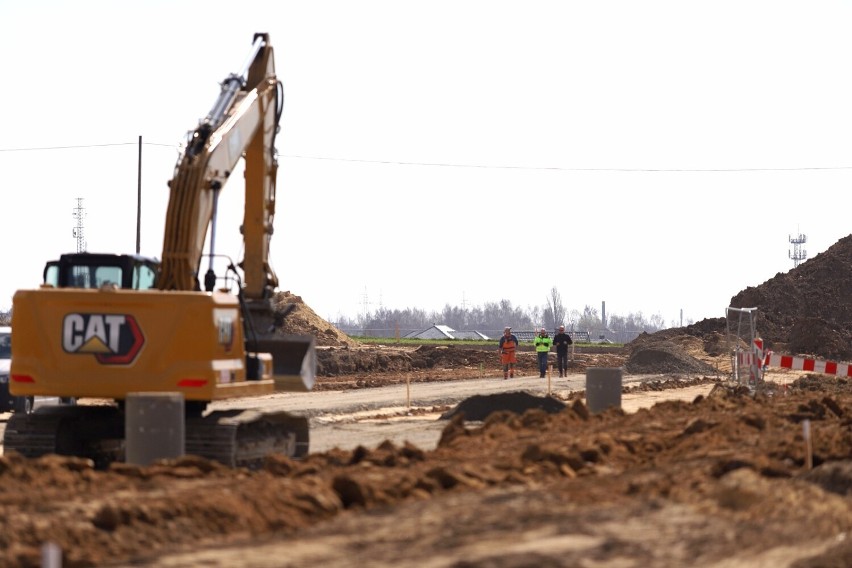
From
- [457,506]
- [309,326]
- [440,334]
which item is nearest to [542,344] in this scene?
[457,506]

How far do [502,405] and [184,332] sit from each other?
11.6m

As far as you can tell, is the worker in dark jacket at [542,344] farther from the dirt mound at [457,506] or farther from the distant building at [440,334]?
the distant building at [440,334]

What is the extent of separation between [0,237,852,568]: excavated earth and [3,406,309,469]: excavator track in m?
1.13

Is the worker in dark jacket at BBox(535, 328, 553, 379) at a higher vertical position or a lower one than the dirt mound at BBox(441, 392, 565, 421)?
higher

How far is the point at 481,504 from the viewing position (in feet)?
34.1

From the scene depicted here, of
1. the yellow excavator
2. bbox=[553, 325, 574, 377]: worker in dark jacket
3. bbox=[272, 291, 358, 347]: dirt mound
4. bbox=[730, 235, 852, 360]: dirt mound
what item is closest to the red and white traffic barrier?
bbox=[553, 325, 574, 377]: worker in dark jacket

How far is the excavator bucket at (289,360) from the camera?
54.6 feet

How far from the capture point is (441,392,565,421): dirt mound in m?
25.0

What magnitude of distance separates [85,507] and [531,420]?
10.3 m

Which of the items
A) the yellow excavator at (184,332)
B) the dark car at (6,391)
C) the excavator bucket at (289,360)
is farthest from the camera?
the dark car at (6,391)

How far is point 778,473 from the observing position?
508 inches

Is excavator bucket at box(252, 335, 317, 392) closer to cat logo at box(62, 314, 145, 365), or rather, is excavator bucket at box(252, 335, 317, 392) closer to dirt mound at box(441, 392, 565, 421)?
cat logo at box(62, 314, 145, 365)

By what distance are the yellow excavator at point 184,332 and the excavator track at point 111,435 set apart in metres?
0.01

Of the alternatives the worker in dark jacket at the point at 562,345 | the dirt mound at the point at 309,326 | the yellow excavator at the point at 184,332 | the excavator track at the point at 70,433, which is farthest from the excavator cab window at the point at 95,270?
the dirt mound at the point at 309,326
